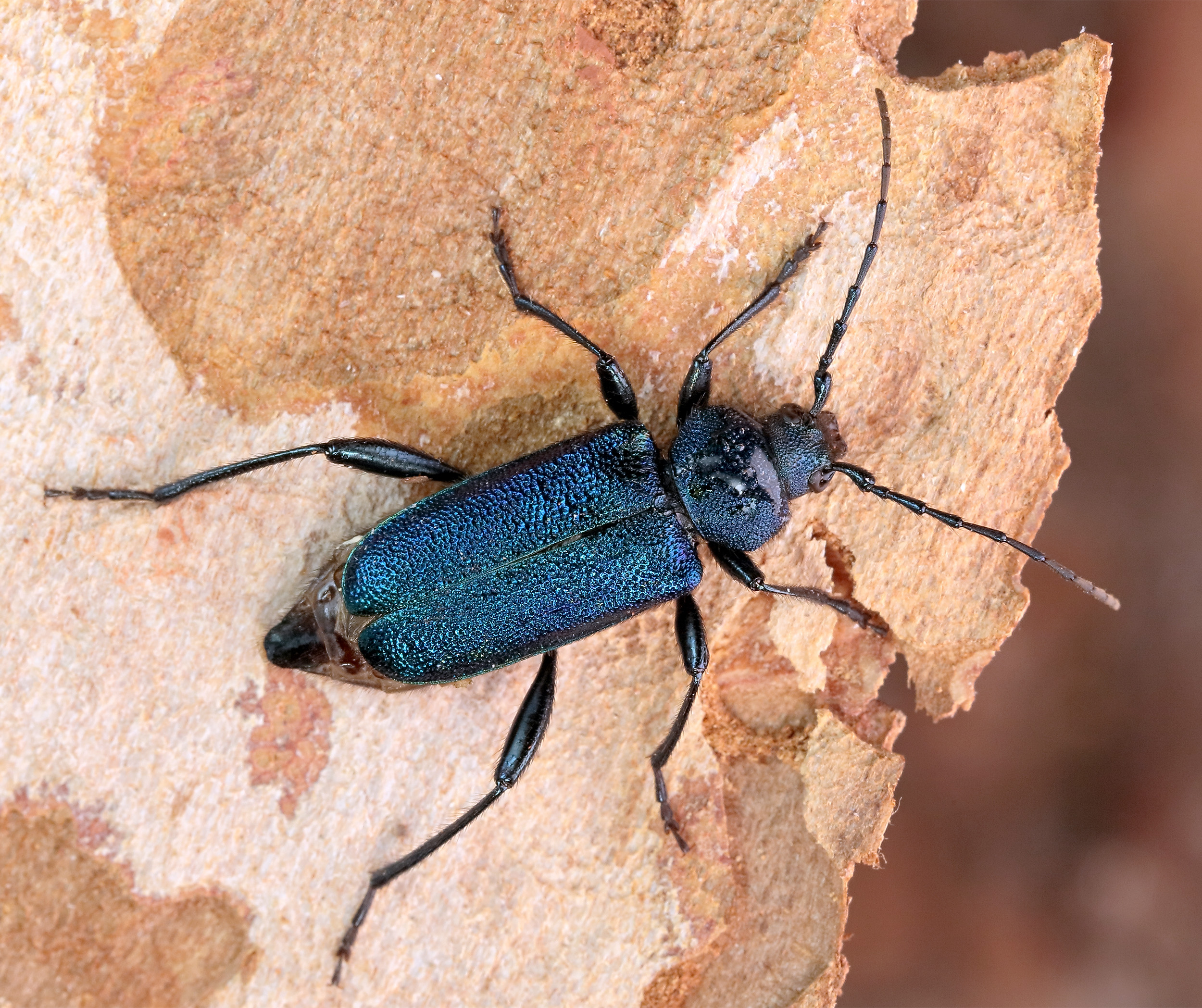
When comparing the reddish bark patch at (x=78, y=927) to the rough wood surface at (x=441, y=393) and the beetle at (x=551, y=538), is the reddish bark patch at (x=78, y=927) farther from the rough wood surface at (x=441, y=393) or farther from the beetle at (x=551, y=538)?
the beetle at (x=551, y=538)

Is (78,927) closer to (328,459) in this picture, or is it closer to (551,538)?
(328,459)

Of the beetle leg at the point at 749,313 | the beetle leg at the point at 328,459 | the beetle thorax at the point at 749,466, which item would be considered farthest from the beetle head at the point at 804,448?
the beetle leg at the point at 328,459

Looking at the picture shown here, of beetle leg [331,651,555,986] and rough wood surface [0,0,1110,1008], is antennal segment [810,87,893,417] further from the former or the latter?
beetle leg [331,651,555,986]

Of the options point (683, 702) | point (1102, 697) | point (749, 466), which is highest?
point (749, 466)

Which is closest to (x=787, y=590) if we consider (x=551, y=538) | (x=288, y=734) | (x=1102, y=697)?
(x=551, y=538)

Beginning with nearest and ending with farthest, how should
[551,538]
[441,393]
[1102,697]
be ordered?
[551,538], [441,393], [1102,697]

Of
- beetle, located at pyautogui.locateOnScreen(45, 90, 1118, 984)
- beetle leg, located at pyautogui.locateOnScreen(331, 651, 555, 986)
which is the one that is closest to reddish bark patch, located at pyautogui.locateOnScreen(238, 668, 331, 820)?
beetle, located at pyautogui.locateOnScreen(45, 90, 1118, 984)

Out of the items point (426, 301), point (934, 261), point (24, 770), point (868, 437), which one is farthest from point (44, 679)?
point (934, 261)
